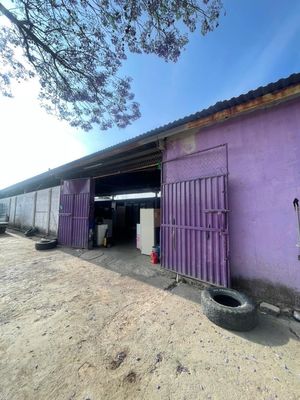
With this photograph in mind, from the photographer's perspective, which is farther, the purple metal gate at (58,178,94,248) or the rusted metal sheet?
the purple metal gate at (58,178,94,248)

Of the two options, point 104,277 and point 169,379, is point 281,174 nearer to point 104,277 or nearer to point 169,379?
point 169,379

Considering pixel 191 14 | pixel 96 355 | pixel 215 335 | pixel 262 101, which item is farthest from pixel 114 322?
pixel 191 14

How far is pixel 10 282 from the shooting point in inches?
163

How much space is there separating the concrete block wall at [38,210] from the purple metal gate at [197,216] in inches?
274

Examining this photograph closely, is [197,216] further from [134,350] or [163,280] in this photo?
[134,350]

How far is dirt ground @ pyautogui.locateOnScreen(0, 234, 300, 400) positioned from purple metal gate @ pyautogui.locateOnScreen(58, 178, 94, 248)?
3.82 m

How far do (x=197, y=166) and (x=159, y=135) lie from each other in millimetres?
1210

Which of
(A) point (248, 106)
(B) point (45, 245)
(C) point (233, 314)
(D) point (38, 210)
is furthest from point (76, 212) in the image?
(A) point (248, 106)

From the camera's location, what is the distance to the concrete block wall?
31.2ft

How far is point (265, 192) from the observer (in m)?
3.12

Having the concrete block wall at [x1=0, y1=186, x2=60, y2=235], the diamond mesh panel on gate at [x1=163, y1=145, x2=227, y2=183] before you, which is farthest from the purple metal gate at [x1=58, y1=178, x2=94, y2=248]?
the diamond mesh panel on gate at [x1=163, y1=145, x2=227, y2=183]

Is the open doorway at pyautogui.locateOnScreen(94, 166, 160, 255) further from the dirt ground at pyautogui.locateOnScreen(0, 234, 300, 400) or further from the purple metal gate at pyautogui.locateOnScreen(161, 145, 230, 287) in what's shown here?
the dirt ground at pyautogui.locateOnScreen(0, 234, 300, 400)

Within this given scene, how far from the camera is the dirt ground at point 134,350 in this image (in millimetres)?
1632

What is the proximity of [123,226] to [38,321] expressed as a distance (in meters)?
10.1
